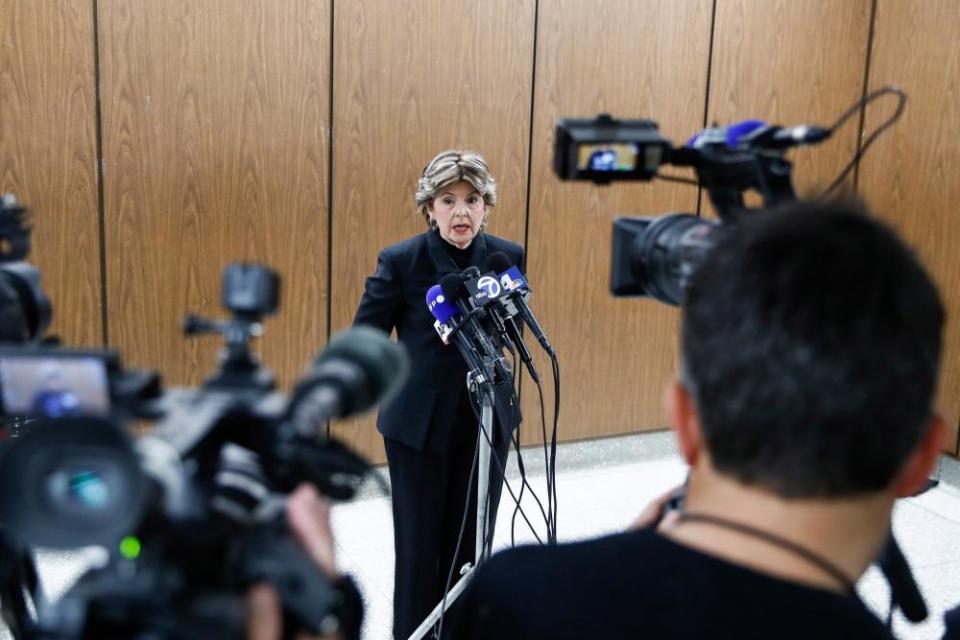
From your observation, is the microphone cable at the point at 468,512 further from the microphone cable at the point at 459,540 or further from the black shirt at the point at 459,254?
the black shirt at the point at 459,254

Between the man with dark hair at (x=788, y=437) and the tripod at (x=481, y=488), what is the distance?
1.53m

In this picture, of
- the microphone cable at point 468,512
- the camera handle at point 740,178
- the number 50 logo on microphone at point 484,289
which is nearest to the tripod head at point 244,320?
the camera handle at point 740,178

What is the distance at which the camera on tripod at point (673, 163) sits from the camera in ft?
4.09

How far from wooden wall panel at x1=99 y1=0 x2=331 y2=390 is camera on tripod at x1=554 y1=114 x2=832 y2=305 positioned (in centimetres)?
276

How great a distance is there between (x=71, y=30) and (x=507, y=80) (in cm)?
182

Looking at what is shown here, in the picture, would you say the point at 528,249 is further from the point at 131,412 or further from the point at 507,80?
the point at 131,412

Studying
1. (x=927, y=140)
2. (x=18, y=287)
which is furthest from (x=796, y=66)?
(x=18, y=287)

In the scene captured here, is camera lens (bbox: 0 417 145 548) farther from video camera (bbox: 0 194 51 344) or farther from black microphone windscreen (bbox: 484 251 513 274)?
black microphone windscreen (bbox: 484 251 513 274)

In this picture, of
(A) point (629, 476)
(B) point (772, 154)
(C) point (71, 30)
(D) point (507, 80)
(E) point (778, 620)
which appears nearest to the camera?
(E) point (778, 620)

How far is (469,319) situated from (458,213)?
573mm

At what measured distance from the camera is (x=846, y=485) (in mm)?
738

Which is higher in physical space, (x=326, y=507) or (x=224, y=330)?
(x=224, y=330)

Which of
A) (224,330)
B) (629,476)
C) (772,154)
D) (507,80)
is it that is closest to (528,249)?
(507,80)

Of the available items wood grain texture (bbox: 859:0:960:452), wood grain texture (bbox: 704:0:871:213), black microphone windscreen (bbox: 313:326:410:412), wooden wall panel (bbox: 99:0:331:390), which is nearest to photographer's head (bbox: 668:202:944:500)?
black microphone windscreen (bbox: 313:326:410:412)
